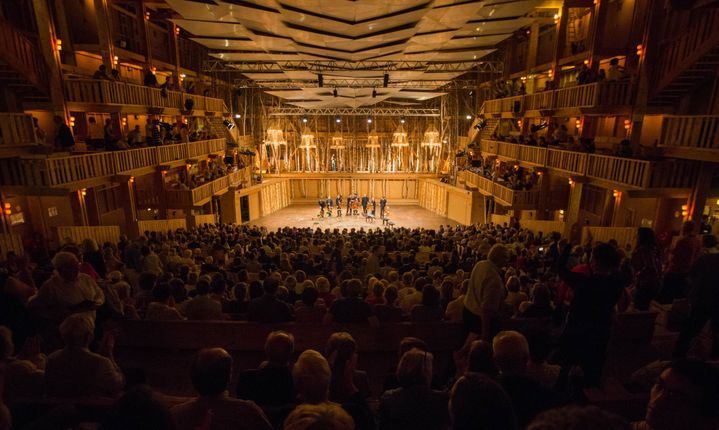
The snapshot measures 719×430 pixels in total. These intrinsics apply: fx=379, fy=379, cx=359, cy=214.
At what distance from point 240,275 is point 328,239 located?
23.5 feet

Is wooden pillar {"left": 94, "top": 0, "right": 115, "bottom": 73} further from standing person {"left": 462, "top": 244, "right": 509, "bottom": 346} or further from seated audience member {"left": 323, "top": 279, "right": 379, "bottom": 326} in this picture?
standing person {"left": 462, "top": 244, "right": 509, "bottom": 346}

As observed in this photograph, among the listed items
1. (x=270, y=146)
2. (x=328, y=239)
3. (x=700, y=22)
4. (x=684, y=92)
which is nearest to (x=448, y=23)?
(x=700, y=22)

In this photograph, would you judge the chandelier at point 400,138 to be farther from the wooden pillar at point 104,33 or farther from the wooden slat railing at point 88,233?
the wooden slat railing at point 88,233

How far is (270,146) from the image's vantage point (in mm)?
33594

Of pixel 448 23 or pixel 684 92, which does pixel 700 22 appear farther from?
pixel 448 23

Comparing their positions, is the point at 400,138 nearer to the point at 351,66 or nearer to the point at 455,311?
the point at 351,66

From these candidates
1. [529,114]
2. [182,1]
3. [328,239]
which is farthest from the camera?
[529,114]

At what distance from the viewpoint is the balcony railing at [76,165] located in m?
11.0

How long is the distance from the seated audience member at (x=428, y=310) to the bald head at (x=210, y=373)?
358 cm

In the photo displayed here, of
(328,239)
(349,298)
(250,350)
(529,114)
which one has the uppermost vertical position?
(529,114)

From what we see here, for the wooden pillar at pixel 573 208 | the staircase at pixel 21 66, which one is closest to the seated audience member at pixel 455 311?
the wooden pillar at pixel 573 208

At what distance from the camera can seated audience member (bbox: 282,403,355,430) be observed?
5.88ft

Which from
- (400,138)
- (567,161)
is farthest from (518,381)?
(400,138)

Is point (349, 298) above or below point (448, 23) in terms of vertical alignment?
below
